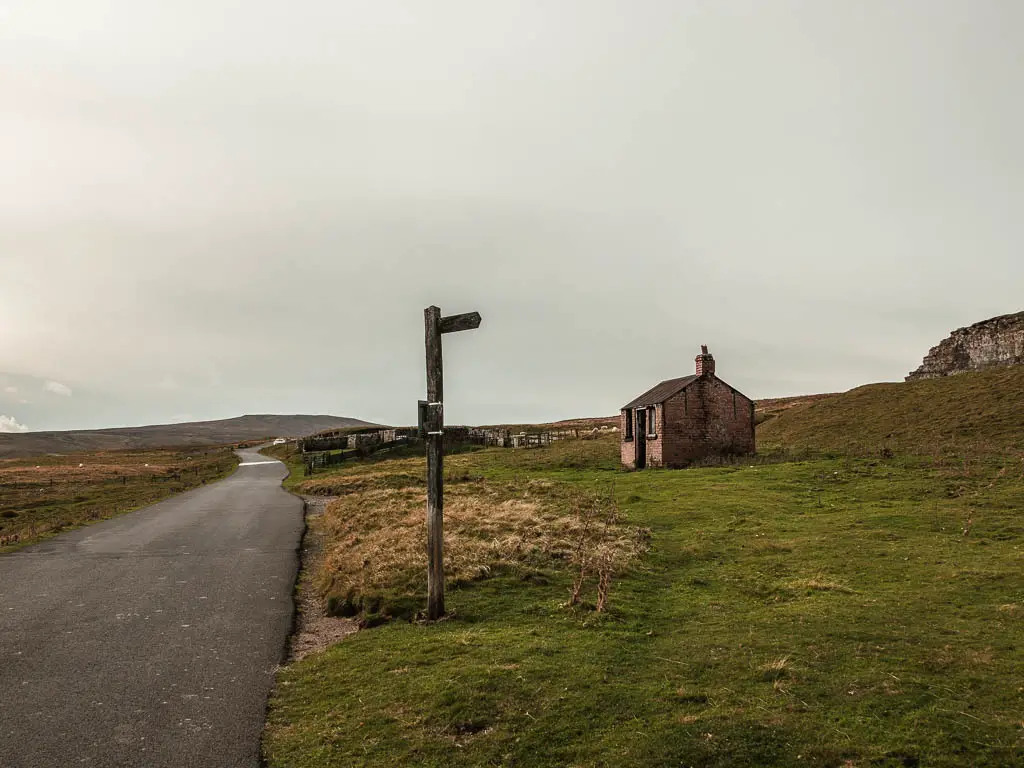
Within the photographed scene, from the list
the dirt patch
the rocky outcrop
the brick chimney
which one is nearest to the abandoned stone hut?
the brick chimney

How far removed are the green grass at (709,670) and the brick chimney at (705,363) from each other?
77.9 feet

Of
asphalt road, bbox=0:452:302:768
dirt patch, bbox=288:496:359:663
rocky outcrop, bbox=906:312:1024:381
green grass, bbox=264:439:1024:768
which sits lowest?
dirt patch, bbox=288:496:359:663

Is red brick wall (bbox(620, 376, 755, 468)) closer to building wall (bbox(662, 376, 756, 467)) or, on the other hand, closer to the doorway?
building wall (bbox(662, 376, 756, 467))

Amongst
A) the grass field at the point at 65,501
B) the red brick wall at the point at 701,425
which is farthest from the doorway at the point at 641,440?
the grass field at the point at 65,501

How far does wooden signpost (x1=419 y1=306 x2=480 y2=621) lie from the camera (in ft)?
37.4

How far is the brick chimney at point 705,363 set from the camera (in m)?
40.0

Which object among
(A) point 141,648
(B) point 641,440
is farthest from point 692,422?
(A) point 141,648

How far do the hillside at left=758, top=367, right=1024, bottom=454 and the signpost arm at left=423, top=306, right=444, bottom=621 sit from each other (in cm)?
3134

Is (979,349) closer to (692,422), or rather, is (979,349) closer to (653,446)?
(692,422)

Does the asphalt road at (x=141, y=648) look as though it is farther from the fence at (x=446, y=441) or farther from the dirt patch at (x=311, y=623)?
the fence at (x=446, y=441)

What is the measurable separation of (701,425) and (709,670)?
107 feet

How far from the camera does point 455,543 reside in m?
Result: 17.0

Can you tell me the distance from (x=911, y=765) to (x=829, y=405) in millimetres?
60461

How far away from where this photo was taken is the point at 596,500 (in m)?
26.4
